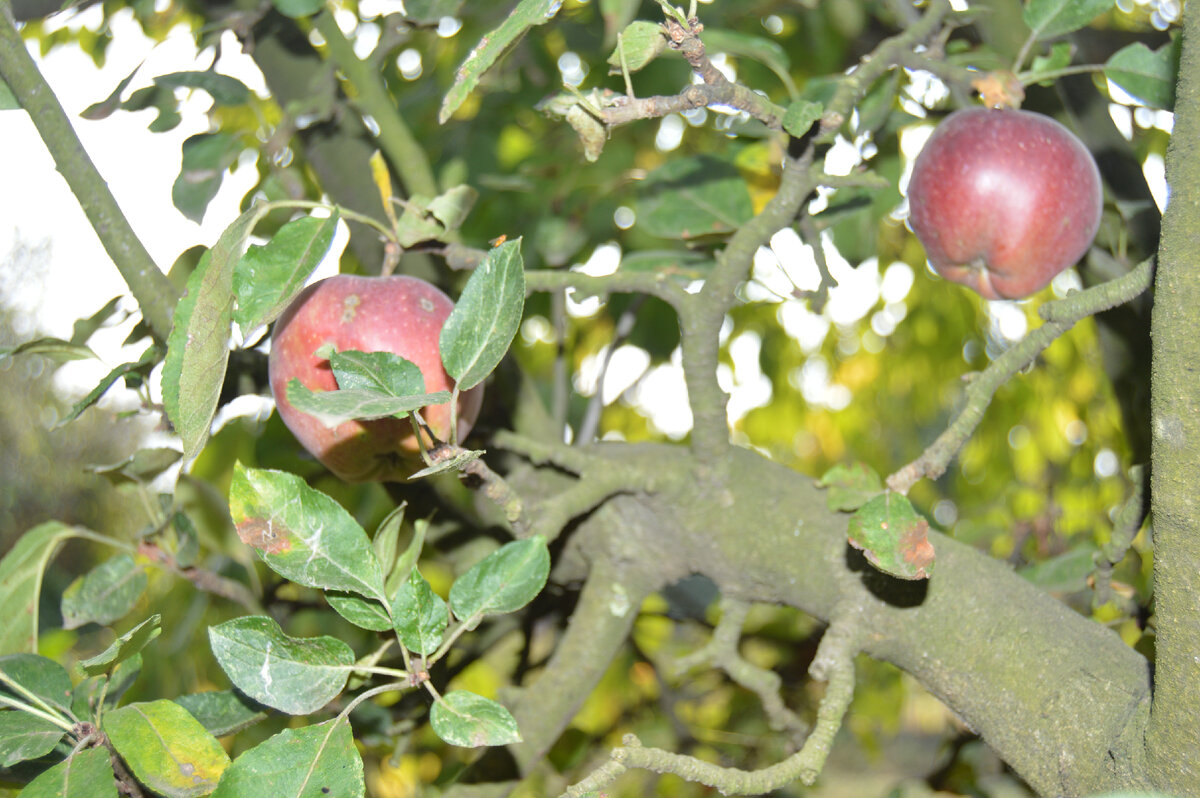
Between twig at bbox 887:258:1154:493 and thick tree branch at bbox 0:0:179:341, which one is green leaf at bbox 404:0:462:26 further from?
twig at bbox 887:258:1154:493

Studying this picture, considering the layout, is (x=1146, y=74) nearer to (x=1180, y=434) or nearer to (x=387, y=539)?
(x=1180, y=434)

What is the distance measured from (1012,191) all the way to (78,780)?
85 cm

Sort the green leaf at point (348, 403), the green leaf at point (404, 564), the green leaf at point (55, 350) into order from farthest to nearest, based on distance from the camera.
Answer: the green leaf at point (55, 350) → the green leaf at point (404, 564) → the green leaf at point (348, 403)

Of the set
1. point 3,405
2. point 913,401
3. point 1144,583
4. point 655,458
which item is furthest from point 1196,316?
point 3,405

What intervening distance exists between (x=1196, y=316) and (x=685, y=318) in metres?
0.34

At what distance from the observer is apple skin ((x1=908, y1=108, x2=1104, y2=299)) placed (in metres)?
0.81

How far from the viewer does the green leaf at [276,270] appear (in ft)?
1.65

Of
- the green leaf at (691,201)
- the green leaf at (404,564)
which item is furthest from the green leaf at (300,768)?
the green leaf at (691,201)

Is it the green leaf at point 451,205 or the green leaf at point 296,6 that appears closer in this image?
the green leaf at point 451,205

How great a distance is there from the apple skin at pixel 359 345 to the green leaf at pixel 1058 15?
1.96 feet

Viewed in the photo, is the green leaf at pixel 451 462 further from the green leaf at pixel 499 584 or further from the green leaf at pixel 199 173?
the green leaf at pixel 199 173

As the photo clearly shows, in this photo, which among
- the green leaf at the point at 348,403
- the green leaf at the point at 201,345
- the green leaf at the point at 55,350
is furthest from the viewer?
the green leaf at the point at 55,350

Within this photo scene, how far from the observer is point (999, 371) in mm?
611

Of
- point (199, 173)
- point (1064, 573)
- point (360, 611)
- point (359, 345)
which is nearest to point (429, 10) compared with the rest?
point (199, 173)
